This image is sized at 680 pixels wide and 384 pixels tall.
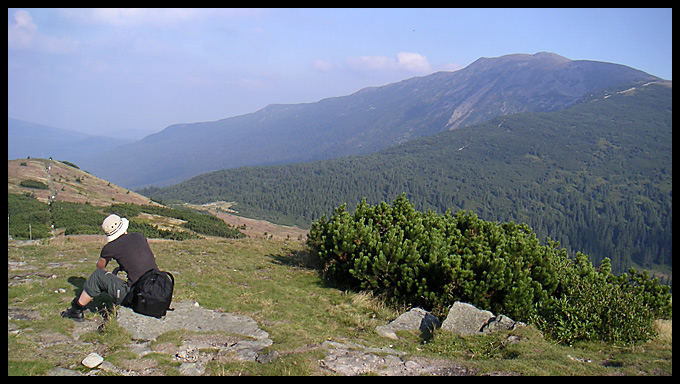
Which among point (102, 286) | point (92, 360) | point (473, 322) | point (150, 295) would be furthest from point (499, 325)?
point (102, 286)

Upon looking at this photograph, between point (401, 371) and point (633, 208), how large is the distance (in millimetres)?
208076

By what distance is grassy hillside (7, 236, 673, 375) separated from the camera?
589 centimetres

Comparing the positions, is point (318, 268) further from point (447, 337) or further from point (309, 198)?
point (309, 198)

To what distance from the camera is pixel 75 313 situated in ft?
23.5

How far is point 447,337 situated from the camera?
778 centimetres

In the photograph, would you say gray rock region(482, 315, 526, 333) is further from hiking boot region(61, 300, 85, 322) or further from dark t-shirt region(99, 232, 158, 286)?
hiking boot region(61, 300, 85, 322)

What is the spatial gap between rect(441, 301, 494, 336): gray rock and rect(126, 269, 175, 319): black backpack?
5.04 meters

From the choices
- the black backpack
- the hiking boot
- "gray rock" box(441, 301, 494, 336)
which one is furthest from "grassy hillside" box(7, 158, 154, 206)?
"gray rock" box(441, 301, 494, 336)

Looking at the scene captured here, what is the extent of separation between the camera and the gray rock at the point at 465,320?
8047 mm

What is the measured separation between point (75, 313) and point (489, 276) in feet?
26.6

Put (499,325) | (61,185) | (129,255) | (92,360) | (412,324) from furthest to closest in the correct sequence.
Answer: (61,185)
(412,324)
(499,325)
(129,255)
(92,360)

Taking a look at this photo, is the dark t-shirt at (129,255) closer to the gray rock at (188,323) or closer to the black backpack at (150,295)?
the black backpack at (150,295)

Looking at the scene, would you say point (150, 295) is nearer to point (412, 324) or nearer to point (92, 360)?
point (92, 360)
